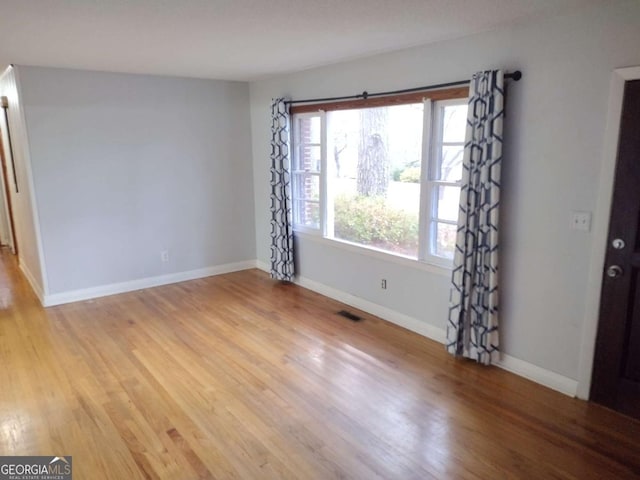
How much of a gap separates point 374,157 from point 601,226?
2752mm

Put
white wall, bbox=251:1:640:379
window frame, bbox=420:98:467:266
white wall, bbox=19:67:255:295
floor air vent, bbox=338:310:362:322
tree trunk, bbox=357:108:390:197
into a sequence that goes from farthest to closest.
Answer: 1. tree trunk, bbox=357:108:390:197
2. white wall, bbox=19:67:255:295
3. floor air vent, bbox=338:310:362:322
4. window frame, bbox=420:98:467:266
5. white wall, bbox=251:1:640:379

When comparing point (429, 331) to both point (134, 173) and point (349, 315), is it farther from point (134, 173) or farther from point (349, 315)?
point (134, 173)

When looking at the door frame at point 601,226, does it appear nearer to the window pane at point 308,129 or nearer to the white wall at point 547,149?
the white wall at point 547,149

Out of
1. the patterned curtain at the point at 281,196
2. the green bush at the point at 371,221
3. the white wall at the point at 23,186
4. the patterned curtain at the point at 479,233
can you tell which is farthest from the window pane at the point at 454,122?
the white wall at the point at 23,186

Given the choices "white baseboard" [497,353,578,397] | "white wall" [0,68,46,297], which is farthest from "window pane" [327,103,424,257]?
"white wall" [0,68,46,297]

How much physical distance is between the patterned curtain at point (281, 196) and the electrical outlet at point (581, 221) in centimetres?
303

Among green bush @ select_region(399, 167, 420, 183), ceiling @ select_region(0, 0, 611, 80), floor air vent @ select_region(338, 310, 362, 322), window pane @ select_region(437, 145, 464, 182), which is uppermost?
ceiling @ select_region(0, 0, 611, 80)

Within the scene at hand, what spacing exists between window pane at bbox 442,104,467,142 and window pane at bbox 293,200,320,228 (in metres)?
1.81

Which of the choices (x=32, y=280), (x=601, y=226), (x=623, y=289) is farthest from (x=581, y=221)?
(x=32, y=280)

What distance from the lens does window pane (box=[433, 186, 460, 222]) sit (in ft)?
11.5

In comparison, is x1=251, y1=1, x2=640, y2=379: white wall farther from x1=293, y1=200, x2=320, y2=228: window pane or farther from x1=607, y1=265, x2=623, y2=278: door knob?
x1=293, y1=200, x2=320, y2=228: window pane

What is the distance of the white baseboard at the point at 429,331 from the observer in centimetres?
294

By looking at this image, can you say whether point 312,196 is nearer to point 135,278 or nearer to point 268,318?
point 268,318

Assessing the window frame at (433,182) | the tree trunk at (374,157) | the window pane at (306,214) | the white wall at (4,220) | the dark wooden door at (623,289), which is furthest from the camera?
the white wall at (4,220)
